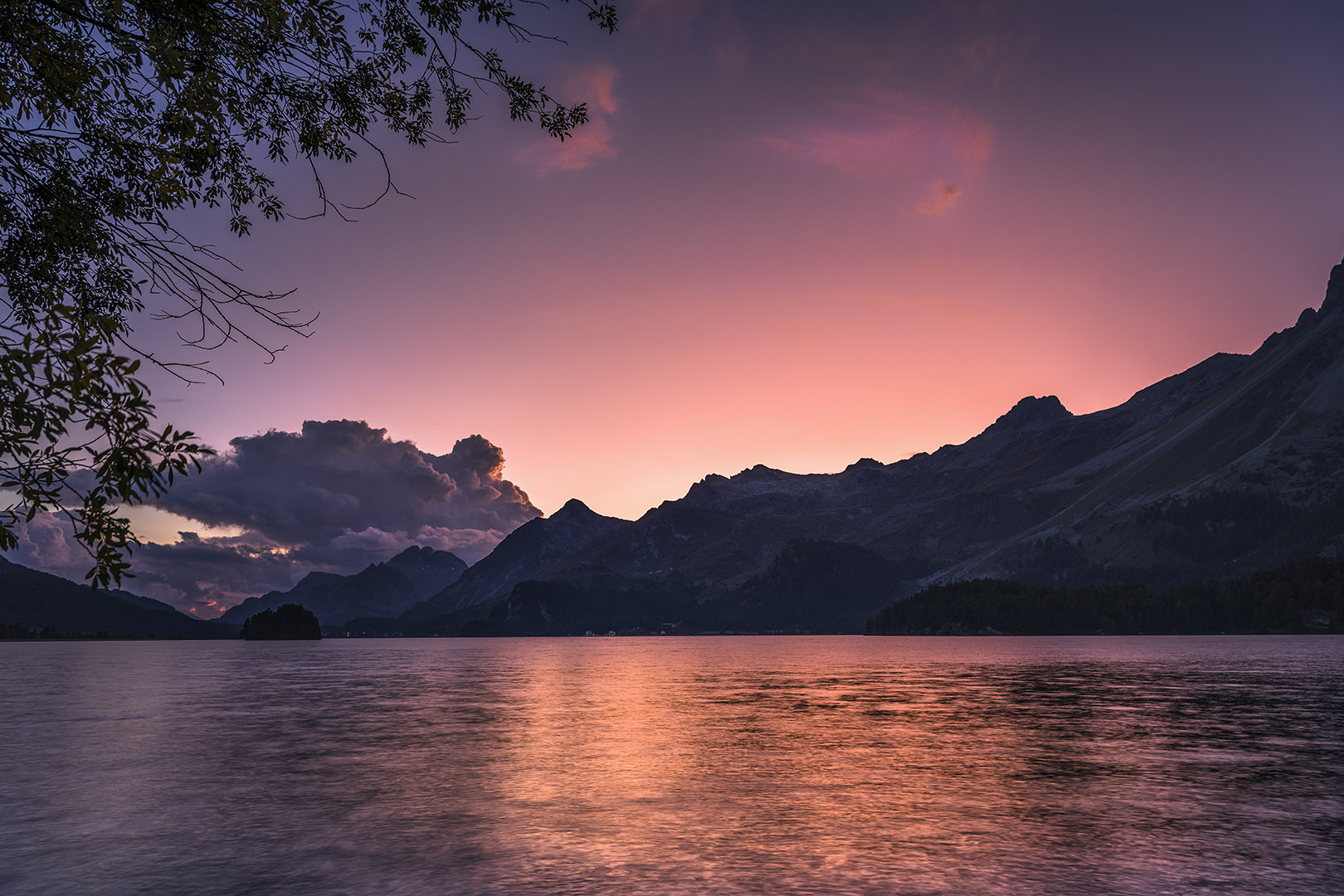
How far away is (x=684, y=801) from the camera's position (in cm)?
2547

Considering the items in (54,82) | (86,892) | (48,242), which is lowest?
(86,892)

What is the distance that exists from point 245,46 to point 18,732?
4720 centimetres

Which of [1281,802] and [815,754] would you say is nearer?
[1281,802]

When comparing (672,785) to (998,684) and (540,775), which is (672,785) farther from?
(998,684)

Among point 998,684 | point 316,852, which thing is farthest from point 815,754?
point 998,684

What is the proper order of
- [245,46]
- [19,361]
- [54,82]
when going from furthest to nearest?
[245,46]
[54,82]
[19,361]

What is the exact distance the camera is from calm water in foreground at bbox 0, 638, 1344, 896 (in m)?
17.2

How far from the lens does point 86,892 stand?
16594 mm

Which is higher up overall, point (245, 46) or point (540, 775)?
point (245, 46)

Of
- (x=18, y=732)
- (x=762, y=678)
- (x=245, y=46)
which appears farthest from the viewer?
(x=762, y=678)

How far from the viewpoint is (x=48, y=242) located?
52.9ft

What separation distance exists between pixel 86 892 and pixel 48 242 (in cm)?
1175

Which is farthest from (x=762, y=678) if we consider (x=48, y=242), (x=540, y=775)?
(x=48, y=242)

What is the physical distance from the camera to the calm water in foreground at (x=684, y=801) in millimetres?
17250
